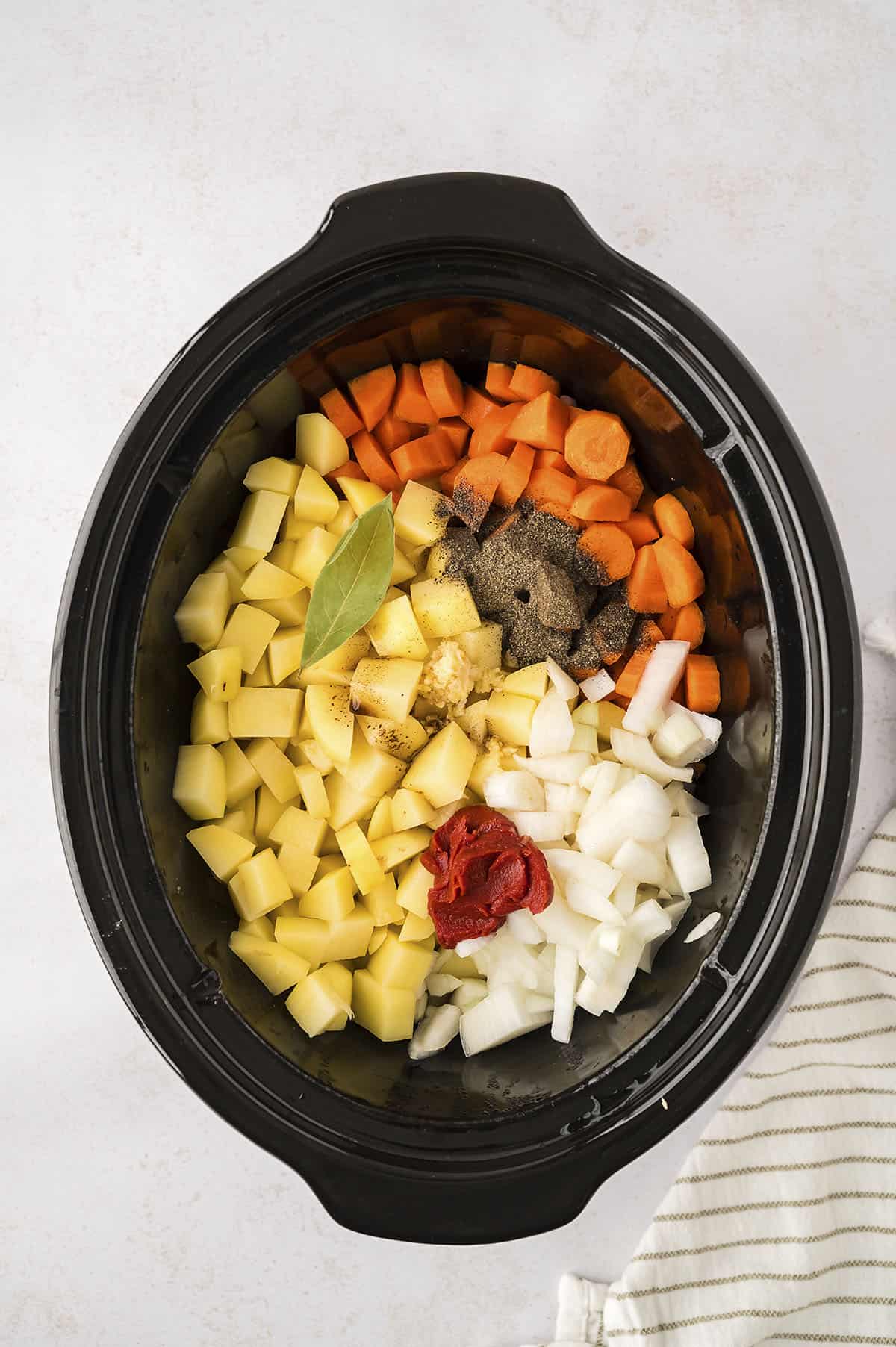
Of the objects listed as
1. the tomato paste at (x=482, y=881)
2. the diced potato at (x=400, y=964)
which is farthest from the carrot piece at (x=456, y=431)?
the diced potato at (x=400, y=964)

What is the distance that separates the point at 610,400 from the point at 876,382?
0.53m

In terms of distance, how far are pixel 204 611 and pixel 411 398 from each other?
44 cm

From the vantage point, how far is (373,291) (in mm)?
1282

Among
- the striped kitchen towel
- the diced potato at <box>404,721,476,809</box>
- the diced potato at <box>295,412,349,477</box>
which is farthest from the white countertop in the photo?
the diced potato at <box>404,721,476,809</box>

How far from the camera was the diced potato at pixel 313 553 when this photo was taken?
4.60ft

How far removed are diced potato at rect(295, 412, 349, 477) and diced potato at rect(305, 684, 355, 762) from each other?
0.33 m

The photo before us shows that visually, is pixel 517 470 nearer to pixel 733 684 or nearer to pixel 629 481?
pixel 629 481

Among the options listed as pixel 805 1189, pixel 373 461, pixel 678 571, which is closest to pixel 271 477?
pixel 373 461

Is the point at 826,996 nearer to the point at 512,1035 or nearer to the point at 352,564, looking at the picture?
the point at 512,1035

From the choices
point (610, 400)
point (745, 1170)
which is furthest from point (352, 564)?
point (745, 1170)

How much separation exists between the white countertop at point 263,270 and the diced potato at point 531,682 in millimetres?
587

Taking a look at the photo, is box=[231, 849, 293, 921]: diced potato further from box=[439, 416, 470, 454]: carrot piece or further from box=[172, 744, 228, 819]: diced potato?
box=[439, 416, 470, 454]: carrot piece

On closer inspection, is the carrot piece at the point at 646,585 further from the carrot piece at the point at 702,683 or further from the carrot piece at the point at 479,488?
the carrot piece at the point at 479,488

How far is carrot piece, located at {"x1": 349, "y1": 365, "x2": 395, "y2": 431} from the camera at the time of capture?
145cm
